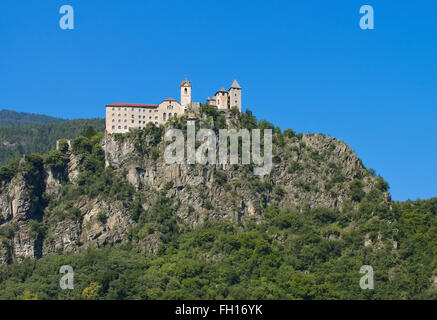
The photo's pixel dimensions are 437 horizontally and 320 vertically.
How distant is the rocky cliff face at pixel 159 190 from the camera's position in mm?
142375

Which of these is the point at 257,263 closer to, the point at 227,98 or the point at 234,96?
the point at 227,98

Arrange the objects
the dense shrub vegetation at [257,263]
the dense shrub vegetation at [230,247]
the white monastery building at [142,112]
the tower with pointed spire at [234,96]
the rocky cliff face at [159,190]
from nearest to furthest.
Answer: the dense shrub vegetation at [257,263], the dense shrub vegetation at [230,247], the rocky cliff face at [159,190], the white monastery building at [142,112], the tower with pointed spire at [234,96]

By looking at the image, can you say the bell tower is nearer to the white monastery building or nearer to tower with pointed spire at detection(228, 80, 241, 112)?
the white monastery building

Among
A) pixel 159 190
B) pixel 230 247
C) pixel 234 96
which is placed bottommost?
pixel 230 247

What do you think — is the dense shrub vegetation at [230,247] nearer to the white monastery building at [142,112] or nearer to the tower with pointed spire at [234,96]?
the white monastery building at [142,112]

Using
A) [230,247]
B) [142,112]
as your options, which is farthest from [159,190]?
[230,247]

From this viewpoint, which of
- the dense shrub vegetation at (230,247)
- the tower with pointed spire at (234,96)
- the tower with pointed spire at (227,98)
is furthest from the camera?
the tower with pointed spire at (234,96)

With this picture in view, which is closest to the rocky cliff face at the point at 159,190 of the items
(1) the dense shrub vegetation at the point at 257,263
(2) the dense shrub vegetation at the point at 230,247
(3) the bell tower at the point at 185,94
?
(2) the dense shrub vegetation at the point at 230,247

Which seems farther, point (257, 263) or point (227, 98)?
point (227, 98)

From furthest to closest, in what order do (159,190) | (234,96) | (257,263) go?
(234,96)
(159,190)
(257,263)

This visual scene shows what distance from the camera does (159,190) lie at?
14838 cm

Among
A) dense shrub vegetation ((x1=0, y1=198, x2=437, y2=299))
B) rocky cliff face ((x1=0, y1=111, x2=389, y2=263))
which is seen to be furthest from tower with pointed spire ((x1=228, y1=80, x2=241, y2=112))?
dense shrub vegetation ((x1=0, y1=198, x2=437, y2=299))

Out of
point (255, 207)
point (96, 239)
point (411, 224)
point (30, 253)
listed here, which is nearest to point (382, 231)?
point (411, 224)

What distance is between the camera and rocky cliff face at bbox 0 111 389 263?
142 meters
